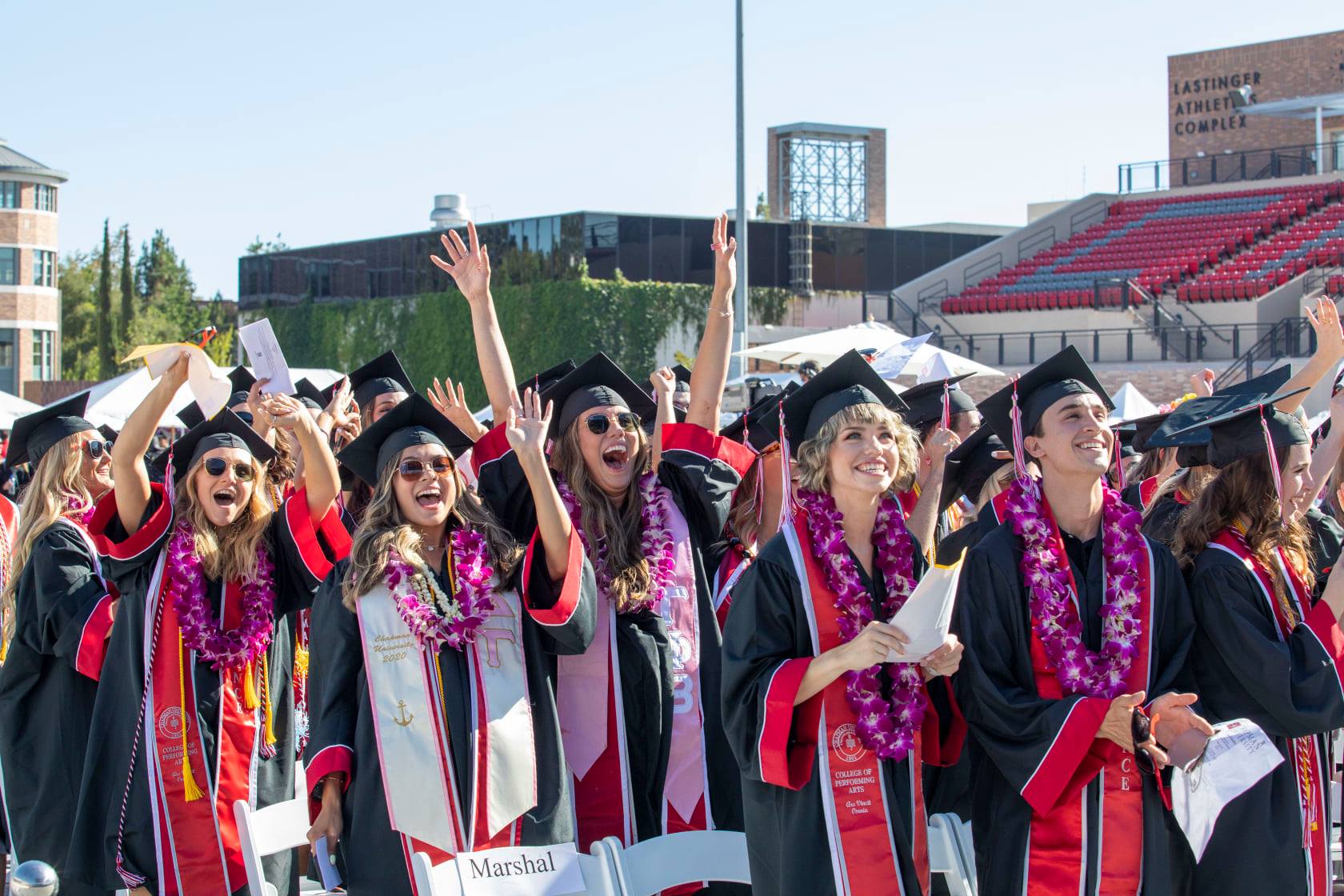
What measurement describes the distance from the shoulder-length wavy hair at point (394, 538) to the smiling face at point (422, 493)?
0.07 feet

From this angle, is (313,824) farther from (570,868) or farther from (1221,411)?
(1221,411)

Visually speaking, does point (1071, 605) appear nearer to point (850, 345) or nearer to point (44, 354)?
point (850, 345)

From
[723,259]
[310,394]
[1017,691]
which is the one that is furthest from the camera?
[310,394]

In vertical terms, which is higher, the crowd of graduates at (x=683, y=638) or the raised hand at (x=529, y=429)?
the raised hand at (x=529, y=429)

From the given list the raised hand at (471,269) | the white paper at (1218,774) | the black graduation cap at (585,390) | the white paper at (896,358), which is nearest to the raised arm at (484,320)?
the raised hand at (471,269)

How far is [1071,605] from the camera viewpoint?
3766 millimetres

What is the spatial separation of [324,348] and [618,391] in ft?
105

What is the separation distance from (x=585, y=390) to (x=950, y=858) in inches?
72.1

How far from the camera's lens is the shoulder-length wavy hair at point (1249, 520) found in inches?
160

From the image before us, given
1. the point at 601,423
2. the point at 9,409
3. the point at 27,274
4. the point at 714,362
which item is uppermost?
the point at 27,274

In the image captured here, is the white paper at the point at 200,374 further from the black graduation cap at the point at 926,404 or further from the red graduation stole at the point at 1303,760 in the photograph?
the red graduation stole at the point at 1303,760

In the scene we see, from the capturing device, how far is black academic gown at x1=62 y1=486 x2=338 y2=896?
476cm

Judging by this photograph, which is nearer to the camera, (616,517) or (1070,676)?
(1070,676)

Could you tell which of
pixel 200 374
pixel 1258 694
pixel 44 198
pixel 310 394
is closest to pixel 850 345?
pixel 310 394
